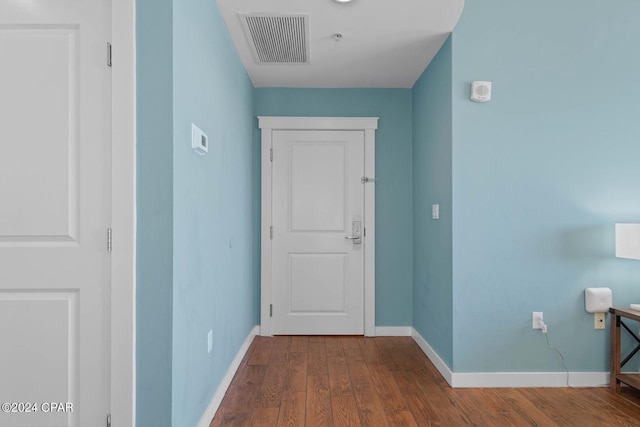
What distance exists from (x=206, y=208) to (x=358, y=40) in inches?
64.4

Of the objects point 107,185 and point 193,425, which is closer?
point 107,185

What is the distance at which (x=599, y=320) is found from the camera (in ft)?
8.65

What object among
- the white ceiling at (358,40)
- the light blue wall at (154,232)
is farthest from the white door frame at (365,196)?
the light blue wall at (154,232)

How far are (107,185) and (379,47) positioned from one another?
218 cm

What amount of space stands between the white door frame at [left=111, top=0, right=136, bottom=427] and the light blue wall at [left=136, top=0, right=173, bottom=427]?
0.03 m

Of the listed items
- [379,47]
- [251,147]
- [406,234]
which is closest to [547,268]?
[406,234]

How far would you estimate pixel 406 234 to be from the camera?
12.8 feet

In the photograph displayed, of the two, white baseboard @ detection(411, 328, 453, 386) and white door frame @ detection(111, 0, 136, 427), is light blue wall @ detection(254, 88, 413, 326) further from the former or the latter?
white door frame @ detection(111, 0, 136, 427)

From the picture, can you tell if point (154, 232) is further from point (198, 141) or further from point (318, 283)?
point (318, 283)

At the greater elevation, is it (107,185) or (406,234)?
(107,185)

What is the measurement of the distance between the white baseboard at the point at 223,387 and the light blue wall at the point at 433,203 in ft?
4.82

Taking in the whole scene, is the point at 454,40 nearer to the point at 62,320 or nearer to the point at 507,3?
the point at 507,3

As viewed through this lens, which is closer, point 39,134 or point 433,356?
point 39,134

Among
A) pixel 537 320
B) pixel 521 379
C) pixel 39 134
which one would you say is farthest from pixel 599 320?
pixel 39 134
